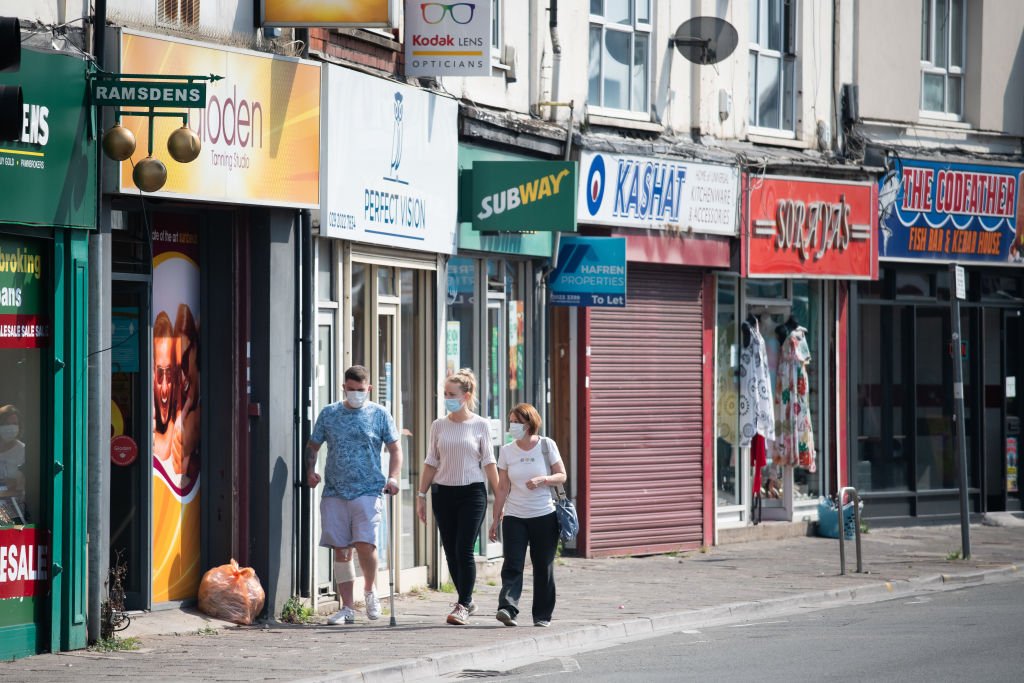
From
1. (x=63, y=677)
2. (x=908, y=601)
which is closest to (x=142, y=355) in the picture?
(x=63, y=677)

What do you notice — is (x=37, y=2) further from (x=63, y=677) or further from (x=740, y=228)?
(x=740, y=228)

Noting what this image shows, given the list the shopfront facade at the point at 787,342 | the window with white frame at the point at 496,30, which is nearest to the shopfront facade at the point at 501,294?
the window with white frame at the point at 496,30

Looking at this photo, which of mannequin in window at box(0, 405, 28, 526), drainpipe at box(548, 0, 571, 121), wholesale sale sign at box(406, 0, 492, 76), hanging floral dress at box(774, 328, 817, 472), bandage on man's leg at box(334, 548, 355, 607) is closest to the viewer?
mannequin in window at box(0, 405, 28, 526)

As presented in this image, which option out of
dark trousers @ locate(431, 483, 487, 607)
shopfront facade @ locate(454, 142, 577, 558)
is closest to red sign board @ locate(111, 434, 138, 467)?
dark trousers @ locate(431, 483, 487, 607)

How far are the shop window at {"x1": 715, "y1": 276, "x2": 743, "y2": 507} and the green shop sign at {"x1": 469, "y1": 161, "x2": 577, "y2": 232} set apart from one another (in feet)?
16.5

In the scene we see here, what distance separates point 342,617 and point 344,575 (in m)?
0.32

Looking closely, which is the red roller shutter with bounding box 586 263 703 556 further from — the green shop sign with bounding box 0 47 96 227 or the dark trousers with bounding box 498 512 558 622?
the green shop sign with bounding box 0 47 96 227

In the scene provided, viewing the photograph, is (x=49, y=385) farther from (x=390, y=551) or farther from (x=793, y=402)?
(x=793, y=402)

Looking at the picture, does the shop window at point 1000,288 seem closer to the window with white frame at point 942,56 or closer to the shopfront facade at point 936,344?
the shopfront facade at point 936,344

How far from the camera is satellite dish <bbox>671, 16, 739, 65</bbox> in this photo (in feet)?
63.8

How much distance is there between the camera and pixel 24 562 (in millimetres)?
11094

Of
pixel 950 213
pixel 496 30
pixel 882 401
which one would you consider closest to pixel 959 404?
pixel 882 401

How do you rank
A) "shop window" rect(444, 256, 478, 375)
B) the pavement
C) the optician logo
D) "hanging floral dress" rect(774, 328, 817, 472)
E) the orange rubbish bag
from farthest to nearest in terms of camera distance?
"hanging floral dress" rect(774, 328, 817, 472) < the optician logo < "shop window" rect(444, 256, 478, 375) < the orange rubbish bag < the pavement

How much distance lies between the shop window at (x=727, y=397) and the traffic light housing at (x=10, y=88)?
13.8 meters
